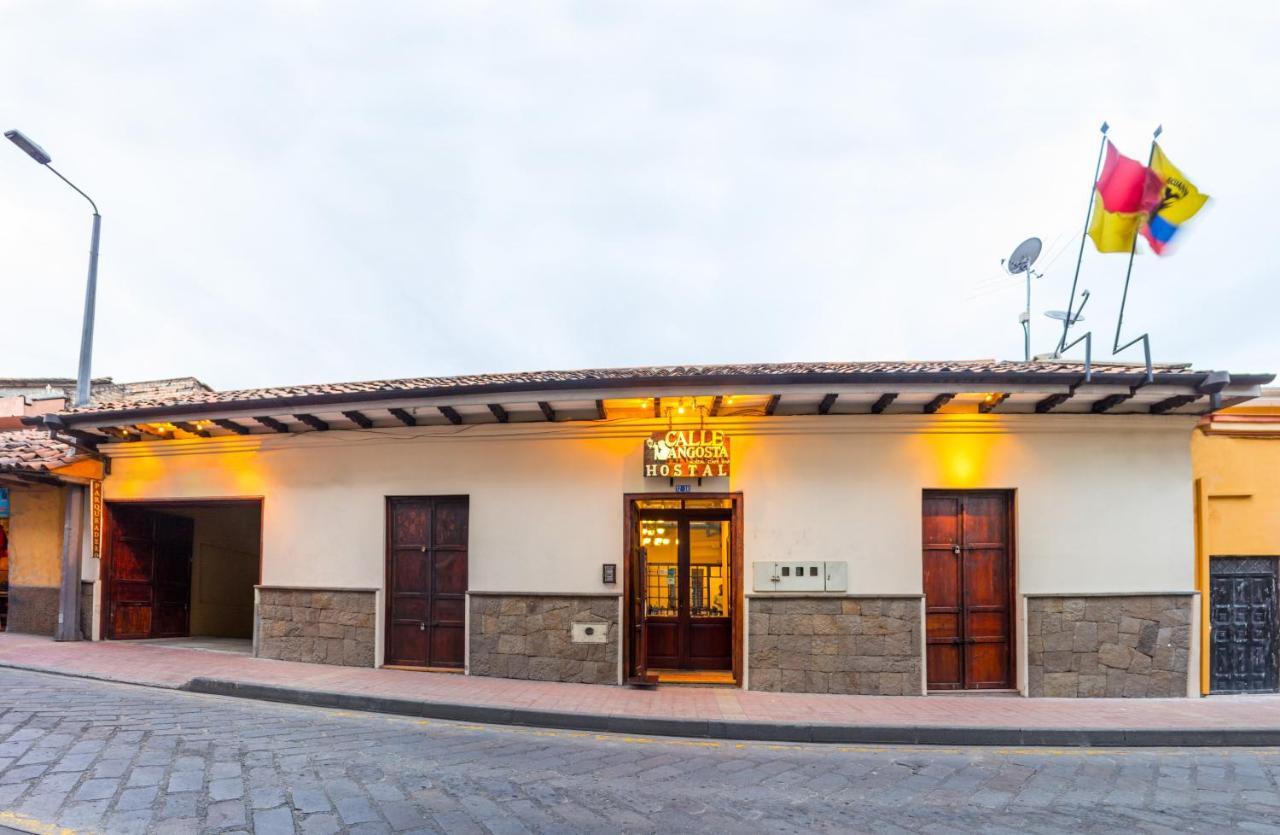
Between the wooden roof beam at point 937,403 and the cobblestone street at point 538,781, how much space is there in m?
3.74

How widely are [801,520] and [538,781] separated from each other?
4.71 metres

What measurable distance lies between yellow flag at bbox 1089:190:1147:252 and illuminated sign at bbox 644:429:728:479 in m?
5.18

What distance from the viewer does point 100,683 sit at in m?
9.28

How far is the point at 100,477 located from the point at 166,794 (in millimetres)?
9129

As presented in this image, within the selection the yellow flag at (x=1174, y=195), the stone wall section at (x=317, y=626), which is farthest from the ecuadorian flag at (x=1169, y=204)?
the stone wall section at (x=317, y=626)

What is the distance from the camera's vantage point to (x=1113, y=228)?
921 centimetres

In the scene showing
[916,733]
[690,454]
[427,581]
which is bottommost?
[916,733]

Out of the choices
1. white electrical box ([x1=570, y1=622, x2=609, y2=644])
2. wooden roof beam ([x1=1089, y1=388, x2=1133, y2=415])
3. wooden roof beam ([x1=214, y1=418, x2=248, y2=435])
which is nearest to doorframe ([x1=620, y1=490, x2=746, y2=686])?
white electrical box ([x1=570, y1=622, x2=609, y2=644])

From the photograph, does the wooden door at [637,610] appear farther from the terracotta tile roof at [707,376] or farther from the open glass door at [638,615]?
the terracotta tile roof at [707,376]

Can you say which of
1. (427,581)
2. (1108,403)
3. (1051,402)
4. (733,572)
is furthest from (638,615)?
(1108,403)

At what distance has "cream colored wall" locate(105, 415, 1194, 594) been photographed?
9211mm

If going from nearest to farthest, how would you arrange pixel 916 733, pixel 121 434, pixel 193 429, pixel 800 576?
1. pixel 916 733
2. pixel 800 576
3. pixel 193 429
4. pixel 121 434

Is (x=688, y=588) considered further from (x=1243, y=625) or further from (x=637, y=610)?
(x=1243, y=625)

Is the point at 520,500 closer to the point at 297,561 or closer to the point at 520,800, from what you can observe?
the point at 297,561
